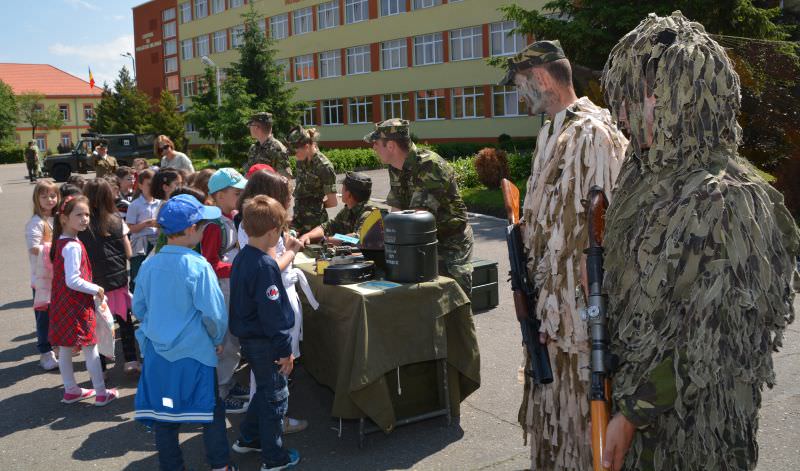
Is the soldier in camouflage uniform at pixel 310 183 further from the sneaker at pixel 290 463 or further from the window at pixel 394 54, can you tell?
the window at pixel 394 54

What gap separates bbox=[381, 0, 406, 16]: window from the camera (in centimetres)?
4494

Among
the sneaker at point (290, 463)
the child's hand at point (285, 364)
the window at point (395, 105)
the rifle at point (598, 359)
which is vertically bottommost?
the sneaker at point (290, 463)

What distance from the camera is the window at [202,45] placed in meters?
66.7

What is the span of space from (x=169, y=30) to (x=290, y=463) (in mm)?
75974

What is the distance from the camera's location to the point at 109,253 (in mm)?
6152

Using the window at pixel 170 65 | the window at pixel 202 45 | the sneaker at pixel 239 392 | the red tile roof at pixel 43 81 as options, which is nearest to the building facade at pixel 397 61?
the window at pixel 202 45

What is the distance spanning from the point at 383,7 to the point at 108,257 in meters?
42.7

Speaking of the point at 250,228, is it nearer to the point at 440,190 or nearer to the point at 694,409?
the point at 440,190

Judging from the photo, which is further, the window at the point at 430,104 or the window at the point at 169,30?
the window at the point at 169,30

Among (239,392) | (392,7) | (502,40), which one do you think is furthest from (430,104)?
(239,392)

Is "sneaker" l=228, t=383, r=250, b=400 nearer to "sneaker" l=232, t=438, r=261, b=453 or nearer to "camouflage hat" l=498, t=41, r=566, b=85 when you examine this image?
"sneaker" l=232, t=438, r=261, b=453

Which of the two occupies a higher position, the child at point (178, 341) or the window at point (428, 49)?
the window at point (428, 49)

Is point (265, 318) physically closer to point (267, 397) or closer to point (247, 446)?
point (267, 397)

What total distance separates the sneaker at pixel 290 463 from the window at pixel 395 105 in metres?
41.3
